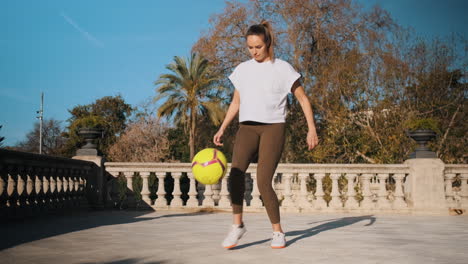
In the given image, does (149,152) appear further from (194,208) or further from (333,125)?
(194,208)

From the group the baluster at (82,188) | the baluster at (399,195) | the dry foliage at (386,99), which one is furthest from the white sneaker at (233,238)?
the dry foliage at (386,99)

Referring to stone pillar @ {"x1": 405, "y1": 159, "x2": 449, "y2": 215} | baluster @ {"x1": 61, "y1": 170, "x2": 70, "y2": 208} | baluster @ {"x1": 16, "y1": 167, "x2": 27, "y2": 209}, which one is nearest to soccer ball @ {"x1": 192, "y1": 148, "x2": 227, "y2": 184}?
baluster @ {"x1": 16, "y1": 167, "x2": 27, "y2": 209}

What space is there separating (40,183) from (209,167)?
14.4ft

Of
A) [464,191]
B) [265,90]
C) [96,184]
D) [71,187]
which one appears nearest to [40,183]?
[71,187]

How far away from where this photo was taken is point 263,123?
4188 millimetres

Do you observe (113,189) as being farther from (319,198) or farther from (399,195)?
(399,195)

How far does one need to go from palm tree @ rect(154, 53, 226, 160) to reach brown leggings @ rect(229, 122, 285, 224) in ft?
86.2

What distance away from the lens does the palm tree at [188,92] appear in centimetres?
3125

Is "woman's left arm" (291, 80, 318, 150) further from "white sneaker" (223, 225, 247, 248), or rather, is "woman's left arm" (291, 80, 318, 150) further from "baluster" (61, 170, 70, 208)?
"baluster" (61, 170, 70, 208)

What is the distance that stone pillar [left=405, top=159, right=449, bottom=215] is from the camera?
→ 9.16 meters

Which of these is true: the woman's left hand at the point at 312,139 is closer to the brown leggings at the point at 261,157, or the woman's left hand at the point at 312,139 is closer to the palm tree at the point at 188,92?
the brown leggings at the point at 261,157

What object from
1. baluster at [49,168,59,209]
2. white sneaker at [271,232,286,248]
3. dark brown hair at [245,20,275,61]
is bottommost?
white sneaker at [271,232,286,248]

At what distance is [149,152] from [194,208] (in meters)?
23.0

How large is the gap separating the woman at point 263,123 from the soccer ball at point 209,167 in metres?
0.14
